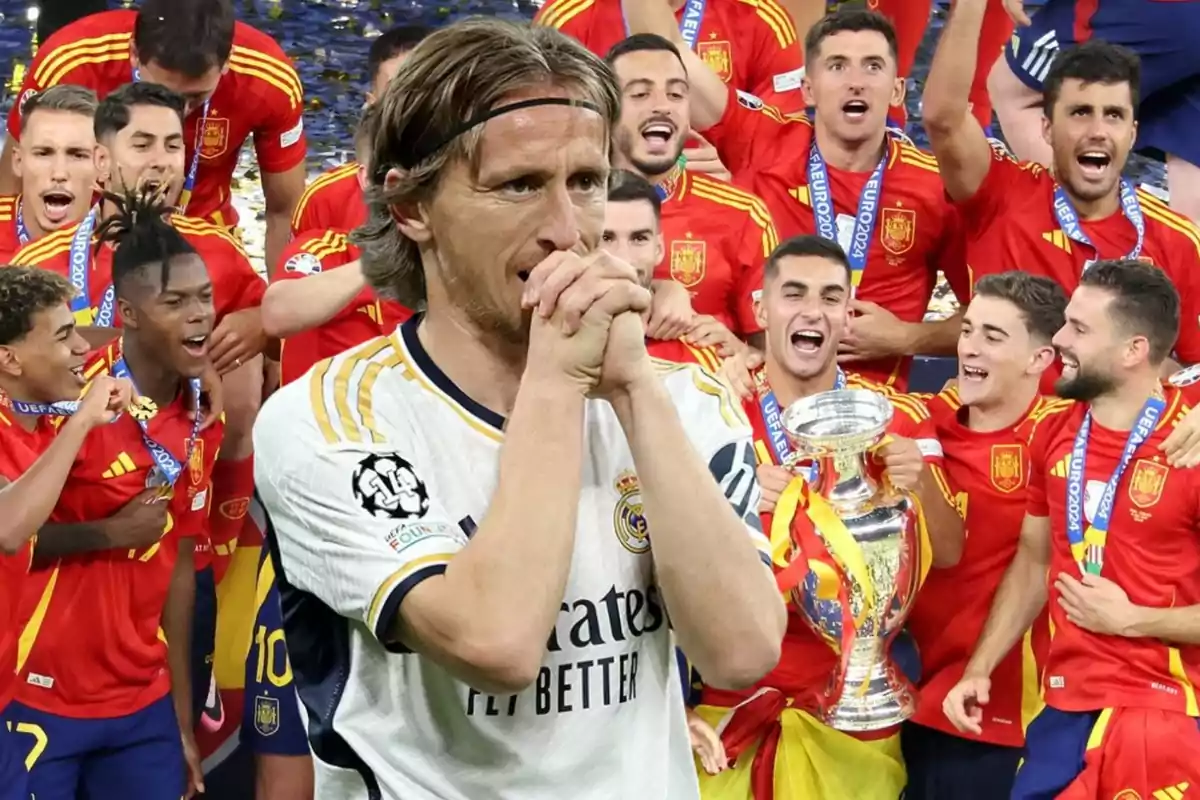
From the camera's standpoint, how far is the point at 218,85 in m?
5.39

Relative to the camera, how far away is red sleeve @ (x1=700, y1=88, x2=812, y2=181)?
5098 mm

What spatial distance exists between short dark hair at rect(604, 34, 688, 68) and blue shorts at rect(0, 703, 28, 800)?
2333mm

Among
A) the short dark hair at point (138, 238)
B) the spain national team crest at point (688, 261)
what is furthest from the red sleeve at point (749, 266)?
the short dark hair at point (138, 238)

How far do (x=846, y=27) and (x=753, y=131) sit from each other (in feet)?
1.35

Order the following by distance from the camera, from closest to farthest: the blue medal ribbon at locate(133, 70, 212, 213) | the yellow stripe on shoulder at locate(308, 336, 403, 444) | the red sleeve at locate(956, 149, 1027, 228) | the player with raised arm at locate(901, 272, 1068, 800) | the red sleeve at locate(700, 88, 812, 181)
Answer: the yellow stripe on shoulder at locate(308, 336, 403, 444) < the player with raised arm at locate(901, 272, 1068, 800) < the red sleeve at locate(956, 149, 1027, 228) < the red sleeve at locate(700, 88, 812, 181) < the blue medal ribbon at locate(133, 70, 212, 213)

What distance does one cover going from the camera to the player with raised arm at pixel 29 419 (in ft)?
12.7

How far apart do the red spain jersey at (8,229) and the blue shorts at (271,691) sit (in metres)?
1.21

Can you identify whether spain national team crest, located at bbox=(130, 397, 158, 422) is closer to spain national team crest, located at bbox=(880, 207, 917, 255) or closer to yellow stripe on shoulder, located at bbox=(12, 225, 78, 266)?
yellow stripe on shoulder, located at bbox=(12, 225, 78, 266)

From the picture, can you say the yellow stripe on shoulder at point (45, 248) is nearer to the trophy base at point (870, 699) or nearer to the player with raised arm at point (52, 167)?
the player with raised arm at point (52, 167)

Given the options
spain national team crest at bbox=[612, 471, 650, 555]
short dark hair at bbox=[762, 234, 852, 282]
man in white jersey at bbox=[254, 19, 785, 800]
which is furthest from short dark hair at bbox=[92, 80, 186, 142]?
spain national team crest at bbox=[612, 471, 650, 555]

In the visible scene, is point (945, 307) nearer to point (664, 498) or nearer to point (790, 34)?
point (790, 34)

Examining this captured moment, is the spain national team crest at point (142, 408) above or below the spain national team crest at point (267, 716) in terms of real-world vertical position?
above

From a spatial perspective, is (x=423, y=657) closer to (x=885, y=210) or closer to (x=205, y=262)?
(x=205, y=262)

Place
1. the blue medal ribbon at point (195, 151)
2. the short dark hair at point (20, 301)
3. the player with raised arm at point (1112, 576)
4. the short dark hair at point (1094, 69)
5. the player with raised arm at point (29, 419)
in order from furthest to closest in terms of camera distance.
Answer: the blue medal ribbon at point (195, 151)
the short dark hair at point (1094, 69)
the player with raised arm at point (1112, 576)
the short dark hair at point (20, 301)
the player with raised arm at point (29, 419)
